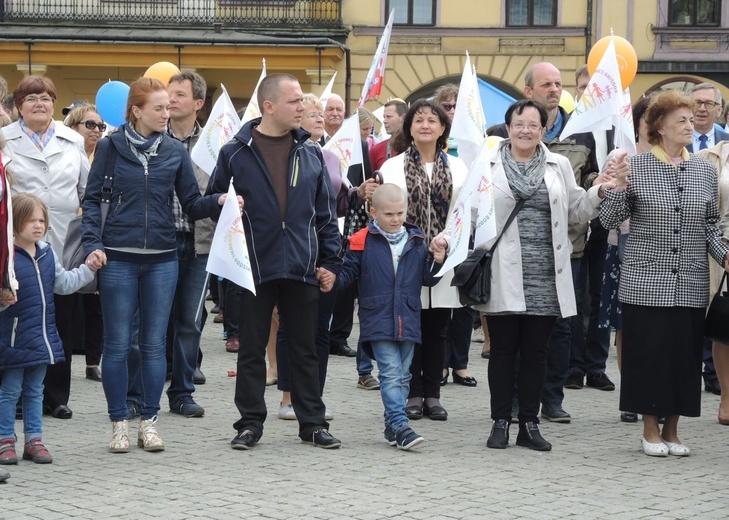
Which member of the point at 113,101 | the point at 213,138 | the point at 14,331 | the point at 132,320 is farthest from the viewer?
the point at 113,101

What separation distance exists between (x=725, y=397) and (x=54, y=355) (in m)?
4.34

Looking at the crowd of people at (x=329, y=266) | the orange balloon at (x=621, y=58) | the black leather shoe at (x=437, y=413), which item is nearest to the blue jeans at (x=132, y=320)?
the crowd of people at (x=329, y=266)

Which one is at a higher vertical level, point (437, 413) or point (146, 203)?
point (146, 203)

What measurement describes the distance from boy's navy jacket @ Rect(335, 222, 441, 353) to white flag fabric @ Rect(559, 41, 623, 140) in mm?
1261

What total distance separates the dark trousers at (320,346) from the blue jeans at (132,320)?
907mm

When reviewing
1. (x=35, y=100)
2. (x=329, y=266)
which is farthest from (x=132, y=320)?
(x=35, y=100)

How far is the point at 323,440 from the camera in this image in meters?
7.53

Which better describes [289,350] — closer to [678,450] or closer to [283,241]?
[283,241]

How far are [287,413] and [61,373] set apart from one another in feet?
4.95

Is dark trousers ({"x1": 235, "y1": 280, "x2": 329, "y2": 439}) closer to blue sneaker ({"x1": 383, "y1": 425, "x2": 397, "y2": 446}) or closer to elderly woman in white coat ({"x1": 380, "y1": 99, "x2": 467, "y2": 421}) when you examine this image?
blue sneaker ({"x1": 383, "y1": 425, "x2": 397, "y2": 446})

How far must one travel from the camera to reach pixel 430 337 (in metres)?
8.47

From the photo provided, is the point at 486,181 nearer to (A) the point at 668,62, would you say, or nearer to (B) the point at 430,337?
(B) the point at 430,337

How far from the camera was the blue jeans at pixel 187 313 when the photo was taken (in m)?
8.61

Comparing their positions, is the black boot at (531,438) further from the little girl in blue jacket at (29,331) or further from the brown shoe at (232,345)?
the brown shoe at (232,345)
